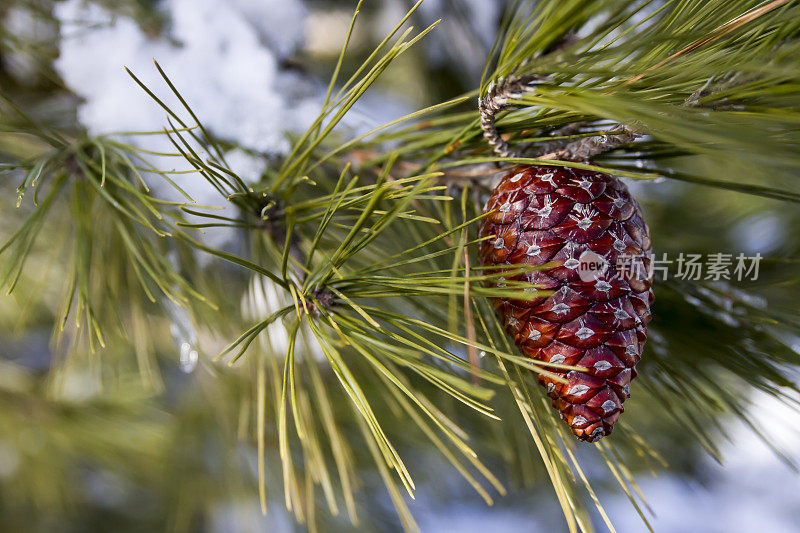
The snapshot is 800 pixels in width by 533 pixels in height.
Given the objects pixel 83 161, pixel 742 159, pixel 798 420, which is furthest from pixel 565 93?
pixel 798 420

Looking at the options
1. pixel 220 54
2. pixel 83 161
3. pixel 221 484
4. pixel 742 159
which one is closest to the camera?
pixel 742 159

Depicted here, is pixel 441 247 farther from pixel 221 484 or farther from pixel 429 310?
pixel 221 484

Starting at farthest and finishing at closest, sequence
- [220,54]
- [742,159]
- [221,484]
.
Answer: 1. [221,484]
2. [220,54]
3. [742,159]

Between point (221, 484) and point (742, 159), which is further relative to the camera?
point (221, 484)

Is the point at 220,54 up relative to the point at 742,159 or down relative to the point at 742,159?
up

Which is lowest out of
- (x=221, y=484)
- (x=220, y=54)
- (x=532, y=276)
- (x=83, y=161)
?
(x=221, y=484)

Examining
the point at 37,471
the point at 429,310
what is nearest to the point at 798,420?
the point at 429,310

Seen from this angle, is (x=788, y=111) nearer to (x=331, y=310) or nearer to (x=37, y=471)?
(x=331, y=310)
